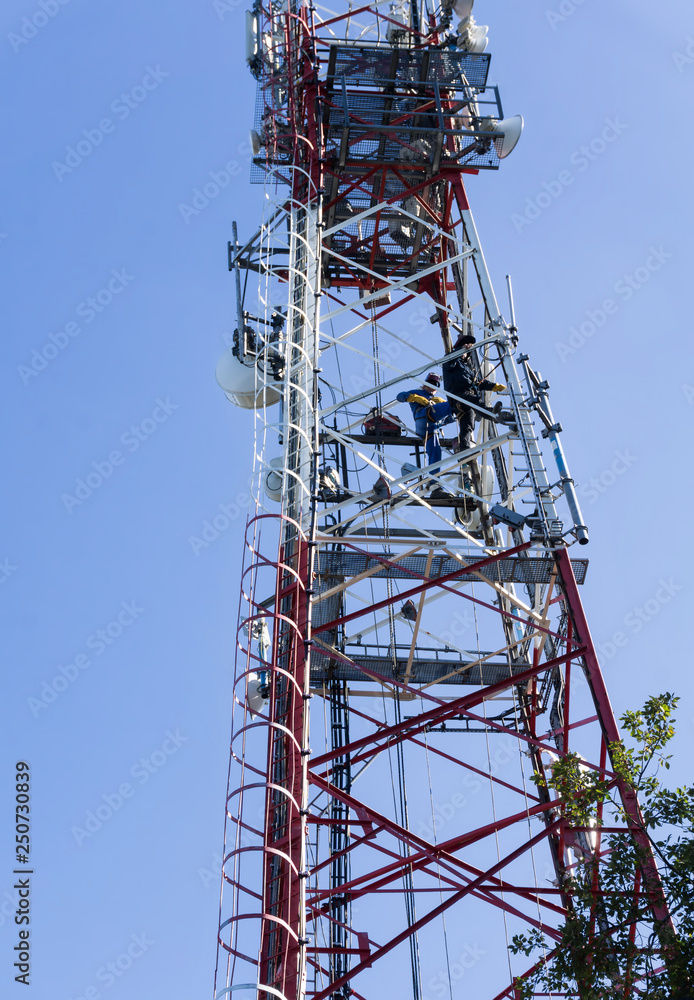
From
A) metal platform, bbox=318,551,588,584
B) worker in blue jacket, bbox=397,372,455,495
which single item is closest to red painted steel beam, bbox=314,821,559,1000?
metal platform, bbox=318,551,588,584

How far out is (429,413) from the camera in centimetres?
1981

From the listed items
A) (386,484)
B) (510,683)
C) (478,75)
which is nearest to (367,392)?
(386,484)

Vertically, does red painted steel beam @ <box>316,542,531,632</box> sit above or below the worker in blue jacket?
below

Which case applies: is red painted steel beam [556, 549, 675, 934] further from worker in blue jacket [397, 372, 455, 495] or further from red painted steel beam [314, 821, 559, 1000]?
worker in blue jacket [397, 372, 455, 495]

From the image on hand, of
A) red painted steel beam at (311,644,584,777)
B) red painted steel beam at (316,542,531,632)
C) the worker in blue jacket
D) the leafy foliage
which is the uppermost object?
the worker in blue jacket

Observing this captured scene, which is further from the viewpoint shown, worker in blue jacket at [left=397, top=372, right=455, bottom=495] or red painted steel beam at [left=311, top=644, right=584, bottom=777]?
worker in blue jacket at [left=397, top=372, right=455, bottom=495]

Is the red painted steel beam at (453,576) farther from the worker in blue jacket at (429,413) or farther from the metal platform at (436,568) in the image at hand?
the worker in blue jacket at (429,413)

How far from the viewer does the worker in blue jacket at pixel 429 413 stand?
774 inches

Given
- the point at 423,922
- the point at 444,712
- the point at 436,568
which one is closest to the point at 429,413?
the point at 436,568

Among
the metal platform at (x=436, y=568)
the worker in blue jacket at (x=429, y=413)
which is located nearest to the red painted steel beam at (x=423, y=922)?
the metal platform at (x=436, y=568)

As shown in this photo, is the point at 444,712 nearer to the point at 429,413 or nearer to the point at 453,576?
the point at 453,576

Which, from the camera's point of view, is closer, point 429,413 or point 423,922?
point 423,922

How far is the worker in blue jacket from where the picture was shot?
19.7 meters

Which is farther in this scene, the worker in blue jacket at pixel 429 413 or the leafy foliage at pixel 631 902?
the worker in blue jacket at pixel 429 413
